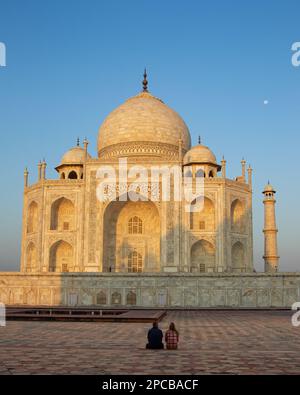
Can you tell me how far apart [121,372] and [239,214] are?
2616cm

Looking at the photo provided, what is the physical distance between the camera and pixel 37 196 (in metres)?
30.8

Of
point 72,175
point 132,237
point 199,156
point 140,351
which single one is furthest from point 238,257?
point 140,351

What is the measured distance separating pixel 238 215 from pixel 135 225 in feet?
20.3

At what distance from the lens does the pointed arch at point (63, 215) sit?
30.8 meters

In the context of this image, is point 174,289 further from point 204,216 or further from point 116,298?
point 204,216

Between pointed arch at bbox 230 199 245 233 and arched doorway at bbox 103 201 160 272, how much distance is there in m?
4.45

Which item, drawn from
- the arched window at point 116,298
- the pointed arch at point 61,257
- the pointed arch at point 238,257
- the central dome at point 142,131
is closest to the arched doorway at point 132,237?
the pointed arch at point 61,257

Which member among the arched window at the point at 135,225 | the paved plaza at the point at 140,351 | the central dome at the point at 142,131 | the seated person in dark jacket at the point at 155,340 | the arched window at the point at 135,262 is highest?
the central dome at the point at 142,131

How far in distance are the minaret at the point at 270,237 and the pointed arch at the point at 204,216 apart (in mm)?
4876

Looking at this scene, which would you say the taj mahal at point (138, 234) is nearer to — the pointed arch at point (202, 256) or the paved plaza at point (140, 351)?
the pointed arch at point (202, 256)

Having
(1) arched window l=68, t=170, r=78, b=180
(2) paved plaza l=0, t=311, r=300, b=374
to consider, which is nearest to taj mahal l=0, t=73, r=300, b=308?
(1) arched window l=68, t=170, r=78, b=180

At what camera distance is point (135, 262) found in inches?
1222
